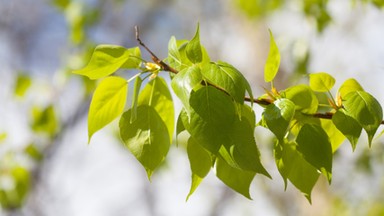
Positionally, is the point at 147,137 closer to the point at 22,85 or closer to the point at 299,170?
the point at 299,170

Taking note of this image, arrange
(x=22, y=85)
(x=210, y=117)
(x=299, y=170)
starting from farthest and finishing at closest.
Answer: (x=22, y=85) → (x=299, y=170) → (x=210, y=117)

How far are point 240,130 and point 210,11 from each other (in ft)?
22.5

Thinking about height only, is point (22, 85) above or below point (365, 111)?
below

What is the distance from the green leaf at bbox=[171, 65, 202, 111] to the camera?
592 millimetres

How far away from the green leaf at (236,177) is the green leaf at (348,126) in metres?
0.12

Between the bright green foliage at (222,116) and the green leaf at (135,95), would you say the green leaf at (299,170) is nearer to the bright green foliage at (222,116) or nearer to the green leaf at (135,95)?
the bright green foliage at (222,116)

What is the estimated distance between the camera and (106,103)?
74cm

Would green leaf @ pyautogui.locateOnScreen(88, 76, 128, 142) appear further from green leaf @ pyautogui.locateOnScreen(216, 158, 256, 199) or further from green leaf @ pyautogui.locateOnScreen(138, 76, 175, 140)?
green leaf @ pyautogui.locateOnScreen(216, 158, 256, 199)

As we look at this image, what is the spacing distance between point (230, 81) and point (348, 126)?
0.15 meters

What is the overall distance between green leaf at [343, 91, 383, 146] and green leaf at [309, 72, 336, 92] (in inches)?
4.0

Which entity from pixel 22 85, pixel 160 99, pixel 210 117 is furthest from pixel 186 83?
pixel 22 85

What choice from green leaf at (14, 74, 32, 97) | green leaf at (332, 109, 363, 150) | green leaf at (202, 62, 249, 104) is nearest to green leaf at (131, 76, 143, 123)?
green leaf at (202, 62, 249, 104)

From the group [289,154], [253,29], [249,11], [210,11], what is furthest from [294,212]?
[289,154]

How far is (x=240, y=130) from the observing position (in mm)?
610
